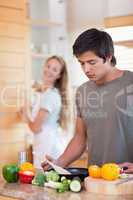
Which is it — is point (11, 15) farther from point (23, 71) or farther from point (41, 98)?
point (41, 98)

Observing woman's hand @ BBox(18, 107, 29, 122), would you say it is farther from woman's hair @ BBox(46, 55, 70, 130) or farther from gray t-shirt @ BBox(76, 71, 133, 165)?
gray t-shirt @ BBox(76, 71, 133, 165)

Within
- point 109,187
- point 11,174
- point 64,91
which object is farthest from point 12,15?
point 109,187

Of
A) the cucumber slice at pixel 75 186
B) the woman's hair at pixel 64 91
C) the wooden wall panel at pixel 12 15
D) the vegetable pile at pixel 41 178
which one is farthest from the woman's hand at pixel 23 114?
the cucumber slice at pixel 75 186

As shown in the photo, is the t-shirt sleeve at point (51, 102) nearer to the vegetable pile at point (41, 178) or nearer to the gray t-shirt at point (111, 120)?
the gray t-shirt at point (111, 120)

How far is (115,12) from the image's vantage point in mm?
2781

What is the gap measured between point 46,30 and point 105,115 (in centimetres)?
169

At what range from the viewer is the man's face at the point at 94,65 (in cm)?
171

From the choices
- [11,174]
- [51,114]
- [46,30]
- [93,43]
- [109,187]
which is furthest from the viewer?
[46,30]

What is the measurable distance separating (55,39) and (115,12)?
73 cm

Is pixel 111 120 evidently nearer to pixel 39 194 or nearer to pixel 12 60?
pixel 39 194

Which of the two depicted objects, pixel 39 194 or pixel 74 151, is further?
pixel 74 151

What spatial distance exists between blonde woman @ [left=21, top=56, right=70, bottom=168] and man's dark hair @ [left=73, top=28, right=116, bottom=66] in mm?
1246

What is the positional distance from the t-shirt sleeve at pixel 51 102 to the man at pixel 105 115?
3.42ft

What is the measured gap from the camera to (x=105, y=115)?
1843 mm
